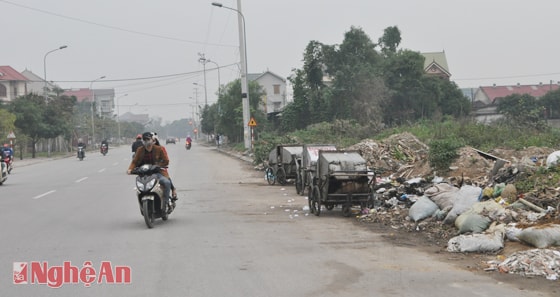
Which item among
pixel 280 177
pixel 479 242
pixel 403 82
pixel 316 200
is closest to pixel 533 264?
pixel 479 242

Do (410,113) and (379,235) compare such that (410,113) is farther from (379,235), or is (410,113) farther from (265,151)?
(379,235)

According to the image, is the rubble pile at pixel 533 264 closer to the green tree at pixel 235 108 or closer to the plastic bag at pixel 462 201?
the plastic bag at pixel 462 201

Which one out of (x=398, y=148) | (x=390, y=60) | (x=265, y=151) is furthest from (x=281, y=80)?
(x=398, y=148)

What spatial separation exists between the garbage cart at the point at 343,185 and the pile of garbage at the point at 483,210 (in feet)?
1.17

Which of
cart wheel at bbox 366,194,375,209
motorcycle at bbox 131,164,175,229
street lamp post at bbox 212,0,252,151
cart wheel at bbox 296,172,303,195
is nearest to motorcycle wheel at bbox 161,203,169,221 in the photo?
motorcycle at bbox 131,164,175,229

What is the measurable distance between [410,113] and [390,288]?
45.8 meters

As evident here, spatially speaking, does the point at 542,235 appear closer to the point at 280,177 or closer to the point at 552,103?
the point at 280,177

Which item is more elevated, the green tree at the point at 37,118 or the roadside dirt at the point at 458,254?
the green tree at the point at 37,118

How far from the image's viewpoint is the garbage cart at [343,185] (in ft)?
38.8

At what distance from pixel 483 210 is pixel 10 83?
85.0 meters

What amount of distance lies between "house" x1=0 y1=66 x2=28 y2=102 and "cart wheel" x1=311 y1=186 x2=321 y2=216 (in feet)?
256

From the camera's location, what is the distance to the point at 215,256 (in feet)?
26.3

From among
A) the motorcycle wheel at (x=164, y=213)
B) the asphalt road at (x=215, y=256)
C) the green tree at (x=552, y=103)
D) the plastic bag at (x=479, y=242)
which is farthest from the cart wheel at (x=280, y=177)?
the green tree at (x=552, y=103)

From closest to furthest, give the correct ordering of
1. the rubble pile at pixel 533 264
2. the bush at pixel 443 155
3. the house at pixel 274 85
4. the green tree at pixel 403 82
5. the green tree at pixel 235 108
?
the rubble pile at pixel 533 264 → the bush at pixel 443 155 → the green tree at pixel 403 82 → the green tree at pixel 235 108 → the house at pixel 274 85
